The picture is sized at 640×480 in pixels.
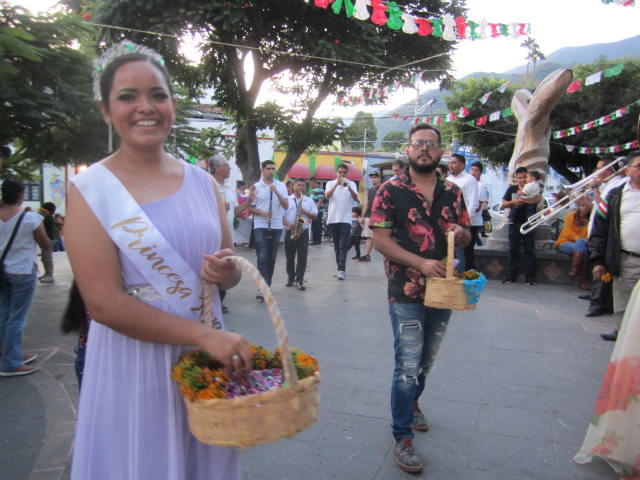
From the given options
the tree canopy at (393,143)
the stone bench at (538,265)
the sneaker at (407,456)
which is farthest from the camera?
the tree canopy at (393,143)

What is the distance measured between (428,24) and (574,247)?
4.74 meters

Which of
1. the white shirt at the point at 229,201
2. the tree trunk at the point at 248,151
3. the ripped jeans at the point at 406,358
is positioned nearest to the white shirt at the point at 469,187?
the white shirt at the point at 229,201

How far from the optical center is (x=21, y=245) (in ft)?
15.6

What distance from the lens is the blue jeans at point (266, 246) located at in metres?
7.54

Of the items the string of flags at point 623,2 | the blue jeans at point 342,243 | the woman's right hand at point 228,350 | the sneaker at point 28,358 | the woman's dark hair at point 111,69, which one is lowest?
the sneaker at point 28,358

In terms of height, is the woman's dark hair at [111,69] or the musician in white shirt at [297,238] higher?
the woman's dark hair at [111,69]

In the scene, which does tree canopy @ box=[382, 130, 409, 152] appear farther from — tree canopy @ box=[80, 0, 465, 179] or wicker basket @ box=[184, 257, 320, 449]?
wicker basket @ box=[184, 257, 320, 449]

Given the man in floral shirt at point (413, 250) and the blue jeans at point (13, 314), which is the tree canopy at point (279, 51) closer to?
the blue jeans at point (13, 314)

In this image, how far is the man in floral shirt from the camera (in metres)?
2.96

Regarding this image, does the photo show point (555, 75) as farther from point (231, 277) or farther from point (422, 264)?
point (231, 277)

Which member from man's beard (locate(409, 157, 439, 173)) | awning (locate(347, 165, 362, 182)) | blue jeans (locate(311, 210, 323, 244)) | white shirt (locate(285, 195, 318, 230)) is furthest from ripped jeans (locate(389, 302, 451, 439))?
awning (locate(347, 165, 362, 182))

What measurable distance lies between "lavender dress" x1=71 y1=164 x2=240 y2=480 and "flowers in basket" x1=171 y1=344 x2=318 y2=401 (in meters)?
0.09

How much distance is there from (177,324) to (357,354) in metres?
3.72

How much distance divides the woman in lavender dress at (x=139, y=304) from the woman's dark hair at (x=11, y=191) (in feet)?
12.2
